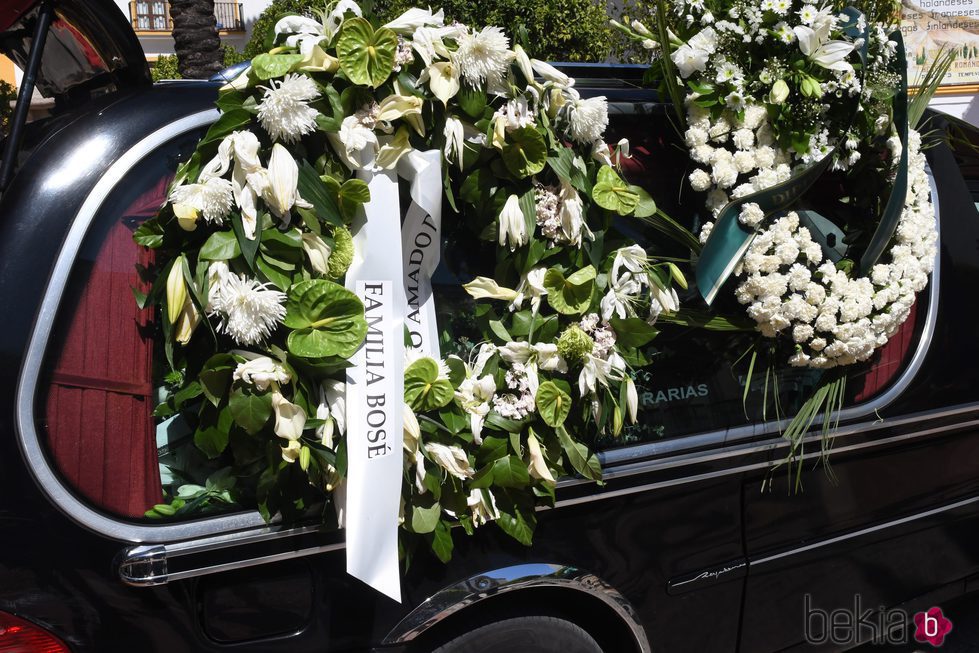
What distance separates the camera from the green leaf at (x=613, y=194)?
204 cm

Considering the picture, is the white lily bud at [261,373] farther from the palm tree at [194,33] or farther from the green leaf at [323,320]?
the palm tree at [194,33]

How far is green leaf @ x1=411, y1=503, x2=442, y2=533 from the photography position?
1870 millimetres

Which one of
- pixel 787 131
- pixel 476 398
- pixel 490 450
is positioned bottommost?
pixel 490 450

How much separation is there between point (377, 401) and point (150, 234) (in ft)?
1.84

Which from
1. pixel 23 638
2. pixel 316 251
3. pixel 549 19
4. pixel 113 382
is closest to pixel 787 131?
pixel 316 251

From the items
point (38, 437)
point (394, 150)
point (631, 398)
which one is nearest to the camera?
point (38, 437)

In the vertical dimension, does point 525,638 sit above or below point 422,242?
below

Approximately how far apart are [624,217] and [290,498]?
111 centimetres

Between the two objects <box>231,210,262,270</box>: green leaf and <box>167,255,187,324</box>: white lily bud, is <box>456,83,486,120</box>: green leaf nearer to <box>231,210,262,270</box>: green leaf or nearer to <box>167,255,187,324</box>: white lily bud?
<box>231,210,262,270</box>: green leaf

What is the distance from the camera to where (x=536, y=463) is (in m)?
1.96

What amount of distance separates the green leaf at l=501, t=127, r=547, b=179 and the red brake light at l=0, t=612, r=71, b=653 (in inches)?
53.2

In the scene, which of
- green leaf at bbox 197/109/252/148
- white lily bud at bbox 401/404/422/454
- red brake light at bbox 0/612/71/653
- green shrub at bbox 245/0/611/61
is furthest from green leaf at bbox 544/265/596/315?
green shrub at bbox 245/0/611/61

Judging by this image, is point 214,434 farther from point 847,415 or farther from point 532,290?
point 847,415

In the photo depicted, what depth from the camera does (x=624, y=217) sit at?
88.5 inches
